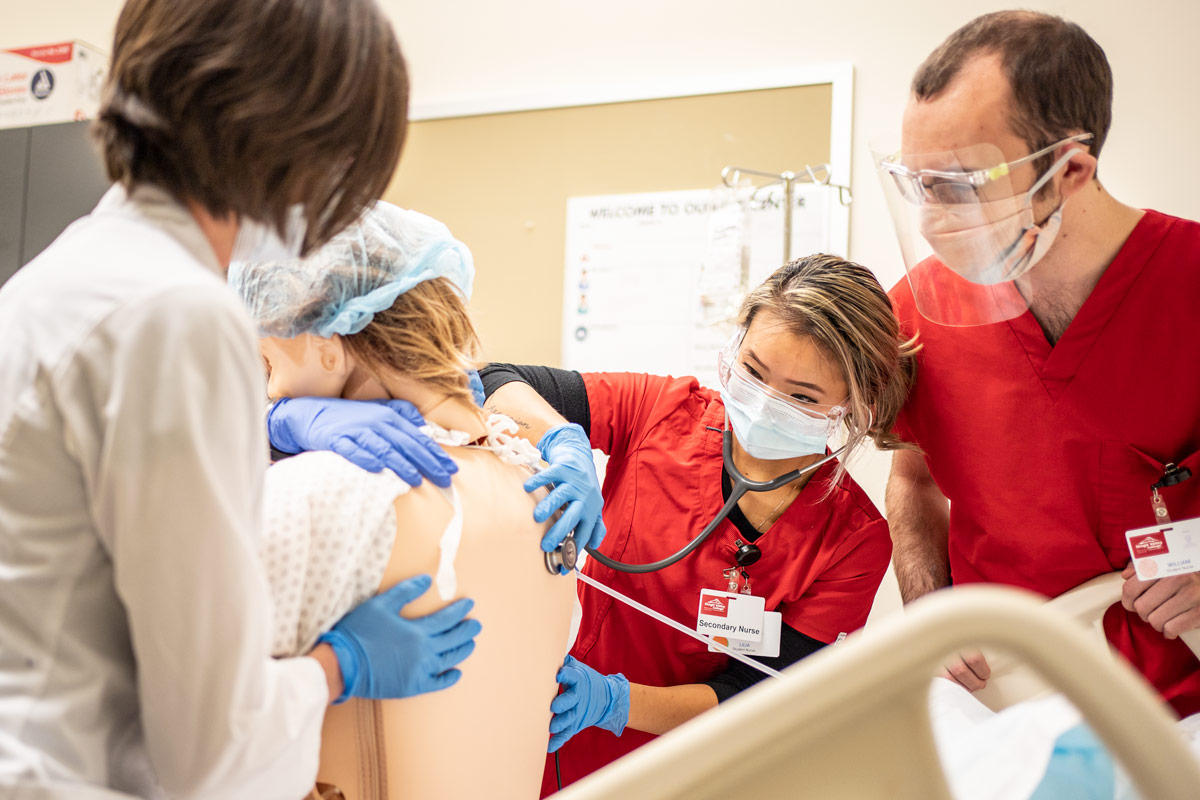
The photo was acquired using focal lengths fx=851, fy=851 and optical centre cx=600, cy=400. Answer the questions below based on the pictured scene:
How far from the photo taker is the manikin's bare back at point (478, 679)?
0.90 metres

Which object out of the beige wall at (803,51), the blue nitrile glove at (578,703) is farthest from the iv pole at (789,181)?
the blue nitrile glove at (578,703)

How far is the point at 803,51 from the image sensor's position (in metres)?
2.53

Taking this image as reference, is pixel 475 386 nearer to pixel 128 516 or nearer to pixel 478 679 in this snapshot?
pixel 478 679

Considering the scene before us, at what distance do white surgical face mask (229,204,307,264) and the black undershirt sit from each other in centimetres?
93

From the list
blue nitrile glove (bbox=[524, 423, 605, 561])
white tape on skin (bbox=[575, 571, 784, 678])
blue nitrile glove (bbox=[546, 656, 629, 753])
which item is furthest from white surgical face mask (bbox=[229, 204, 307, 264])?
white tape on skin (bbox=[575, 571, 784, 678])

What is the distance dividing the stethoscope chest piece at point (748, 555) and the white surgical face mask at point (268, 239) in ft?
3.51

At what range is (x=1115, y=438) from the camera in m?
1.41

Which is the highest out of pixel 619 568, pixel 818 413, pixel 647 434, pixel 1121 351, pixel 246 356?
pixel 246 356

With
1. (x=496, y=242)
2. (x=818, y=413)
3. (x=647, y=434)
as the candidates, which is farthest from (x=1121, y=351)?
(x=496, y=242)

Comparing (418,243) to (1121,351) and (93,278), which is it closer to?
(93,278)

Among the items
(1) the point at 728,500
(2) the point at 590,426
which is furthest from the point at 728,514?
(2) the point at 590,426

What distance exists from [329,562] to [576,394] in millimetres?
997

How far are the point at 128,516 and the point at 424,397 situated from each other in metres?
0.52

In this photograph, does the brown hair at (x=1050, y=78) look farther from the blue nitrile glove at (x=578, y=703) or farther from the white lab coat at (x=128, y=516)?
the white lab coat at (x=128, y=516)
